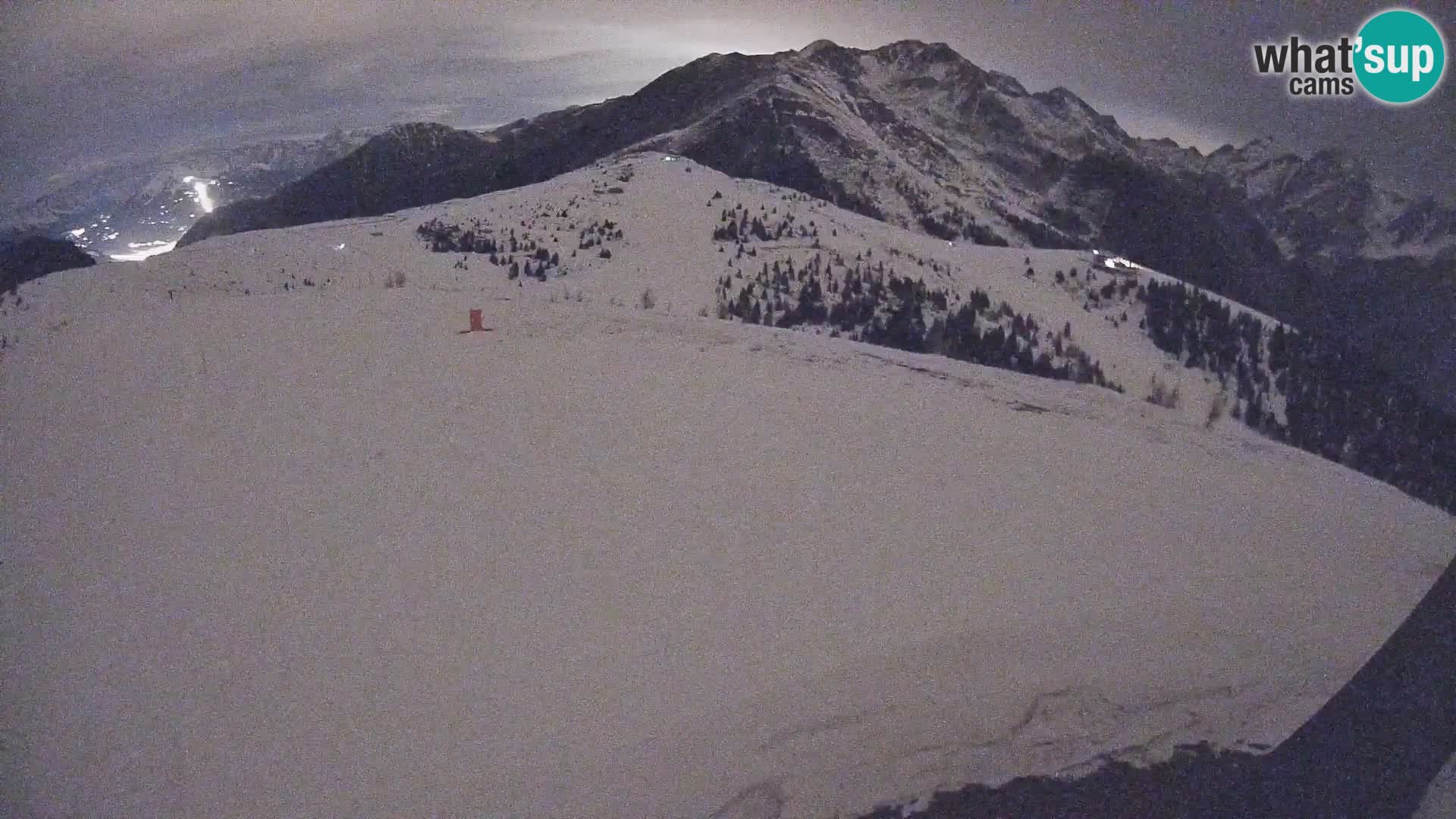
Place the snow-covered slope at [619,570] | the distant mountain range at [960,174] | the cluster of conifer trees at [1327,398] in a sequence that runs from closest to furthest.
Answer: the snow-covered slope at [619,570], the cluster of conifer trees at [1327,398], the distant mountain range at [960,174]

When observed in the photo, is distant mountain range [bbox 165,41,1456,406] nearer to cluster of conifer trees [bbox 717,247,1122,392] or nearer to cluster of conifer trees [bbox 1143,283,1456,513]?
cluster of conifer trees [bbox 1143,283,1456,513]

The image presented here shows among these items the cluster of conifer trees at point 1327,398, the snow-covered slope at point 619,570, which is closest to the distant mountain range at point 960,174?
the cluster of conifer trees at point 1327,398

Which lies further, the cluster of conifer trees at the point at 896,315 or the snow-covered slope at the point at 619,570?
the cluster of conifer trees at the point at 896,315

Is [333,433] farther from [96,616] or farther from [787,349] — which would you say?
[787,349]

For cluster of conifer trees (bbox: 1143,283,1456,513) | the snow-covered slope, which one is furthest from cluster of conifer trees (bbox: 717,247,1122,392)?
the snow-covered slope

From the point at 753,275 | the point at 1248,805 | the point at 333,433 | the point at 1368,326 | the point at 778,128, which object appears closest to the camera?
the point at 1248,805

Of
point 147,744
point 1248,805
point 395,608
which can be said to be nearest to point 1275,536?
point 1248,805

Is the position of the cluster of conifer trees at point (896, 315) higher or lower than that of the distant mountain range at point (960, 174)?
lower

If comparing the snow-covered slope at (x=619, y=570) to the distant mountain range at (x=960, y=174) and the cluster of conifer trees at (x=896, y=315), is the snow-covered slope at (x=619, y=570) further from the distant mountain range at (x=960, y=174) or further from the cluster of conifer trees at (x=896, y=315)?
the distant mountain range at (x=960, y=174)

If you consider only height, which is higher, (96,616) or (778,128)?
(778,128)
